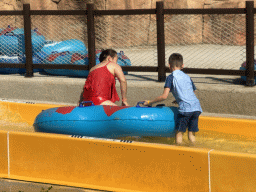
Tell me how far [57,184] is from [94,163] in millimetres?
499

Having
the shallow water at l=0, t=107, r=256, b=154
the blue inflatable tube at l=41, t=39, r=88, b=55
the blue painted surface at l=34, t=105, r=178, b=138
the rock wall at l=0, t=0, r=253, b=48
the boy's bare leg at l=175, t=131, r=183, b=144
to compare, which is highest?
the rock wall at l=0, t=0, r=253, b=48

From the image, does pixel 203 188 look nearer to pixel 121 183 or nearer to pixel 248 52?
pixel 121 183

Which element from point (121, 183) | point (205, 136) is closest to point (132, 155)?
point (121, 183)

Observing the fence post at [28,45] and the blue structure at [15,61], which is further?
the blue structure at [15,61]

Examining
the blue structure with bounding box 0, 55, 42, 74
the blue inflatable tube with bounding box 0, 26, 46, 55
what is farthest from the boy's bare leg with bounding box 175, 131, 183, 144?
the blue inflatable tube with bounding box 0, 26, 46, 55

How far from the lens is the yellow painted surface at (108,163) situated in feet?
13.8

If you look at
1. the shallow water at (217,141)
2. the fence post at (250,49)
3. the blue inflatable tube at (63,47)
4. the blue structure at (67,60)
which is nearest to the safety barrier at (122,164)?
the shallow water at (217,141)

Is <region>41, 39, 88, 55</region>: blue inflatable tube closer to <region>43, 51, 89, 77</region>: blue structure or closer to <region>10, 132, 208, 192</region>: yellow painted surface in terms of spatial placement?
<region>43, 51, 89, 77</region>: blue structure

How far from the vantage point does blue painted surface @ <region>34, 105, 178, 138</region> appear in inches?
204

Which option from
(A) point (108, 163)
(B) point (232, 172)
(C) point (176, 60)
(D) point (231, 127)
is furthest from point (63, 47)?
(B) point (232, 172)

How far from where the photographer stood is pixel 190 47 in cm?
1280

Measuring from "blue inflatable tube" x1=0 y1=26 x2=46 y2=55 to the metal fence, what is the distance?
0.9 inches

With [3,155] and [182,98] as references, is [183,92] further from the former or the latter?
[3,155]

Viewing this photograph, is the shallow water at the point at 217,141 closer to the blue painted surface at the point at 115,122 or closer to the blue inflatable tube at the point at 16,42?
the blue painted surface at the point at 115,122
